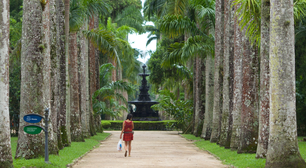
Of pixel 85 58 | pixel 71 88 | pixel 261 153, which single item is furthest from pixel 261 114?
pixel 85 58

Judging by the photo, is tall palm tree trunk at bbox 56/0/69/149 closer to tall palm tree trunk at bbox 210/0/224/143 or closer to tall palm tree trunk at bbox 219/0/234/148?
tall palm tree trunk at bbox 219/0/234/148

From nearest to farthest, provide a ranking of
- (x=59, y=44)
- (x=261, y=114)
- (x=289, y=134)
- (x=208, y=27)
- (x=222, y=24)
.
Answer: (x=289, y=134) < (x=261, y=114) < (x=59, y=44) < (x=222, y=24) < (x=208, y=27)

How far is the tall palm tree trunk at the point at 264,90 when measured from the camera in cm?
1082

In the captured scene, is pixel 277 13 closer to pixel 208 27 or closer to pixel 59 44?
pixel 59 44

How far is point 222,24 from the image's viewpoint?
59.6 feet

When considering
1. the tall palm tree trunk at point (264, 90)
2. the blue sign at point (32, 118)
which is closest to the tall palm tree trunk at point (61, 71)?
the blue sign at point (32, 118)

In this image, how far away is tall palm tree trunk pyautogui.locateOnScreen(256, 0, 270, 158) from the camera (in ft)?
35.5

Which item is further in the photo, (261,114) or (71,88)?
(71,88)

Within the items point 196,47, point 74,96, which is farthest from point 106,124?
point 196,47

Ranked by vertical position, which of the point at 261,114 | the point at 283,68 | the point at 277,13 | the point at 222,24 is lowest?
the point at 261,114

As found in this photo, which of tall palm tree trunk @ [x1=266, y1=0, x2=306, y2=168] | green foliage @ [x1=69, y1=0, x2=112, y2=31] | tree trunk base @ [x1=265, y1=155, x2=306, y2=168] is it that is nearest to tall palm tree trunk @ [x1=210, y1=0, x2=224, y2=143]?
green foliage @ [x1=69, y1=0, x2=112, y2=31]

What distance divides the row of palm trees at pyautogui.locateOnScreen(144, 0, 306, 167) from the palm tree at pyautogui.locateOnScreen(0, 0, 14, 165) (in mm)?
5860

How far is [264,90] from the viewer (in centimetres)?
1101

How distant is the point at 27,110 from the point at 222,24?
1035cm
